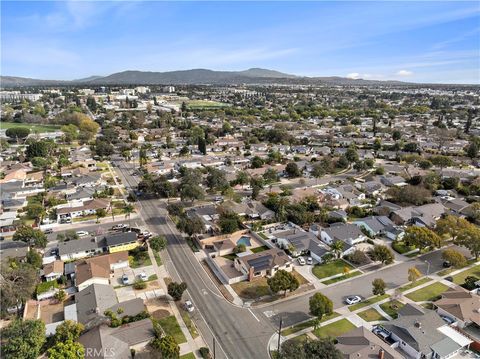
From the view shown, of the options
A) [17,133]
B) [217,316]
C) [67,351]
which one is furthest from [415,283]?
[17,133]

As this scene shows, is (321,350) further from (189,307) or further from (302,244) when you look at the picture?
(302,244)

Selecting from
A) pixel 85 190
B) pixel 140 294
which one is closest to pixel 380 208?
pixel 140 294

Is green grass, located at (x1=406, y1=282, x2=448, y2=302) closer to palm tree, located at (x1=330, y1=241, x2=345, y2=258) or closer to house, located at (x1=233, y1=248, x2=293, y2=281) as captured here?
palm tree, located at (x1=330, y1=241, x2=345, y2=258)

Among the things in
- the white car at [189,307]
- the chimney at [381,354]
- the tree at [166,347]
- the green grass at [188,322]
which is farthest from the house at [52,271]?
the chimney at [381,354]

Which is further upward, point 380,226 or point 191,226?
point 191,226

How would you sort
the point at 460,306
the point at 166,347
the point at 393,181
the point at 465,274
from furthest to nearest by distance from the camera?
the point at 393,181 < the point at 465,274 < the point at 460,306 < the point at 166,347

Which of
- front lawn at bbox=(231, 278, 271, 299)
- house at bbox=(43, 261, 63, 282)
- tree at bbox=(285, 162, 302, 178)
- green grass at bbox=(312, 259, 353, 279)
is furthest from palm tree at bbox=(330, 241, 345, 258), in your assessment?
tree at bbox=(285, 162, 302, 178)

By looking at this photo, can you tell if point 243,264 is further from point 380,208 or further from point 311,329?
point 380,208
